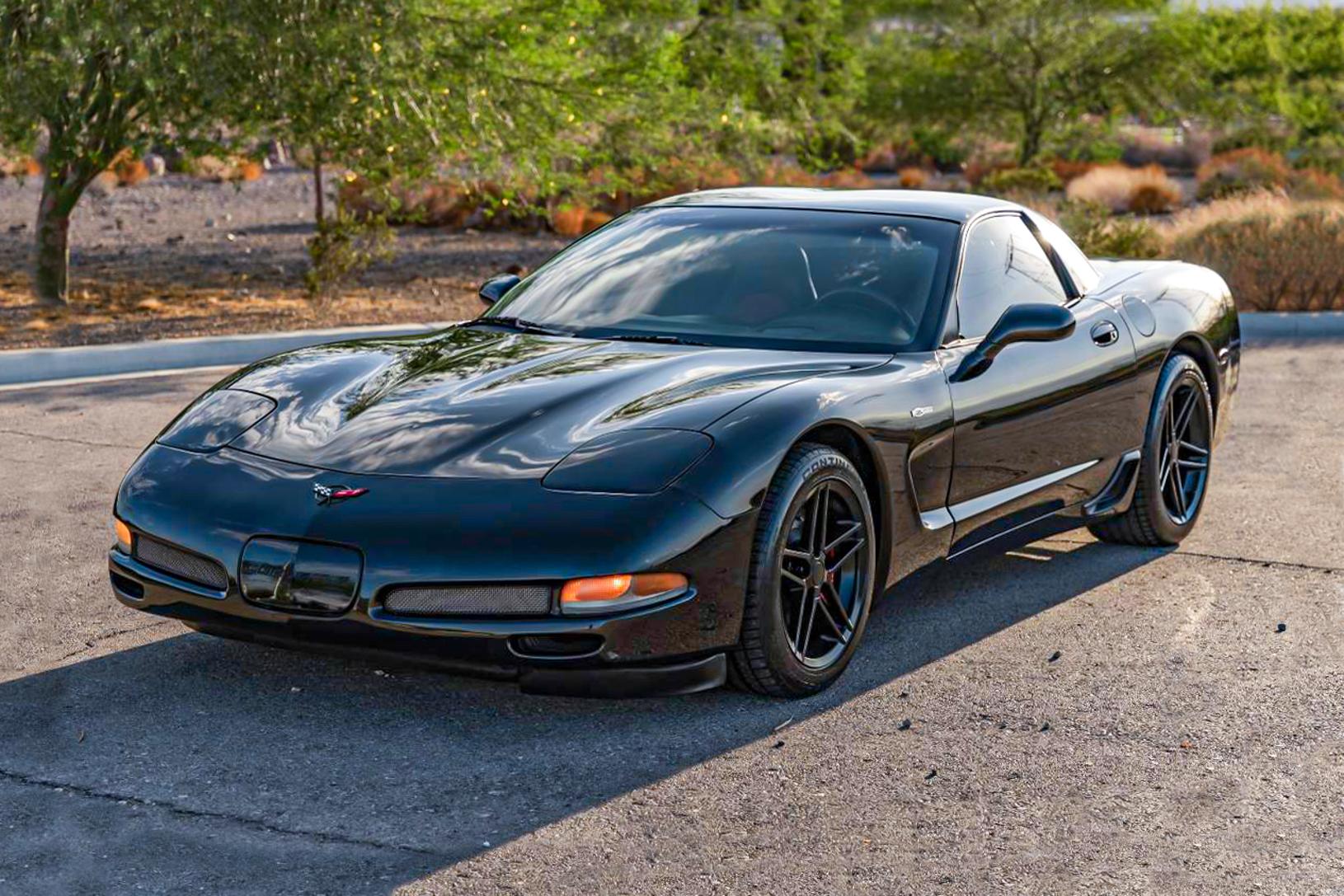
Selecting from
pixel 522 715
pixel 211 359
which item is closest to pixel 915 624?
pixel 522 715

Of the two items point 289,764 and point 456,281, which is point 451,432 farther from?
point 456,281

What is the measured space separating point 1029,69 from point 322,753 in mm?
33904

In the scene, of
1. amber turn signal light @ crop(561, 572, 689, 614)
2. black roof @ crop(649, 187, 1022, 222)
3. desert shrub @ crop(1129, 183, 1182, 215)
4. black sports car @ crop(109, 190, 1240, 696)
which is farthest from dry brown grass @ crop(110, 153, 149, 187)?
amber turn signal light @ crop(561, 572, 689, 614)

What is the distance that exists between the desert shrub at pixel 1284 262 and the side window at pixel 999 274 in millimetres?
9813

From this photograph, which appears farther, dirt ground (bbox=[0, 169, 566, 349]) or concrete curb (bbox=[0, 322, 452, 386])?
dirt ground (bbox=[0, 169, 566, 349])

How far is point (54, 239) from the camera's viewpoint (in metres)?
15.6

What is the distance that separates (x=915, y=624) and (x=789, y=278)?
4.14 feet

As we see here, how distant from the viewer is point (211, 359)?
41.9 ft

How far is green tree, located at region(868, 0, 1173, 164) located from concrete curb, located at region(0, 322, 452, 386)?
25242 mm

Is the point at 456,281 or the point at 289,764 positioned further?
the point at 456,281

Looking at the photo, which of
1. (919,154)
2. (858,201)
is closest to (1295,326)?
(858,201)

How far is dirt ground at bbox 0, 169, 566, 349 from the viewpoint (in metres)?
14.8

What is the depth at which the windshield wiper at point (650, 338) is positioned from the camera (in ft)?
19.9

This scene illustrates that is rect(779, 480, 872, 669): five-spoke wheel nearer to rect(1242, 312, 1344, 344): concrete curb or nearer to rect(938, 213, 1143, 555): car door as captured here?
rect(938, 213, 1143, 555): car door
